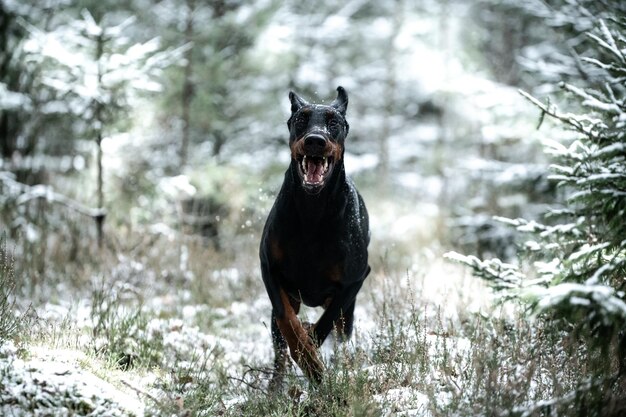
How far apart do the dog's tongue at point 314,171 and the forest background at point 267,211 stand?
106 centimetres

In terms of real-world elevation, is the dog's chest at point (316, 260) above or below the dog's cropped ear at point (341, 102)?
below

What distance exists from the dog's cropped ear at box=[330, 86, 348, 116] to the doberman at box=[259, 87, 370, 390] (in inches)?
4.5

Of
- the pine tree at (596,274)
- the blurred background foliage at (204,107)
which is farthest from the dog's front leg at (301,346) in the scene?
the blurred background foliage at (204,107)

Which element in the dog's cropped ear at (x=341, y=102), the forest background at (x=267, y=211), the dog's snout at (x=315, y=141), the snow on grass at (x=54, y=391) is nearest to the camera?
the snow on grass at (x=54, y=391)

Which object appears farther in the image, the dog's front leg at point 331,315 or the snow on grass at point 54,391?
the dog's front leg at point 331,315

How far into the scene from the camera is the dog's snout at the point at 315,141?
12.4ft

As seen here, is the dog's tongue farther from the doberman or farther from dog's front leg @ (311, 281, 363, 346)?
dog's front leg @ (311, 281, 363, 346)

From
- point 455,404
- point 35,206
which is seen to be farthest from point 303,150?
point 35,206

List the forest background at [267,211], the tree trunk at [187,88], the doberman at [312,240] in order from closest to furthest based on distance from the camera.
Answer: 1. the forest background at [267,211]
2. the doberman at [312,240]
3. the tree trunk at [187,88]

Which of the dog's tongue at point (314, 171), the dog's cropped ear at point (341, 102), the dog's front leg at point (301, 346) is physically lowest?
the dog's front leg at point (301, 346)

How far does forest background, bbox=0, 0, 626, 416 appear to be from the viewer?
3381 mm

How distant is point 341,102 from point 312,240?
1.13m

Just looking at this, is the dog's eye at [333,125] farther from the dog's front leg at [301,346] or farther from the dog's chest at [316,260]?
the dog's front leg at [301,346]

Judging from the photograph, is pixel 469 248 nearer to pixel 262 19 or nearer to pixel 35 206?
pixel 262 19
